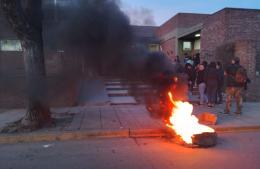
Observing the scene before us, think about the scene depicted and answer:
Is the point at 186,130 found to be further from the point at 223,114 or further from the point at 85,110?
the point at 85,110

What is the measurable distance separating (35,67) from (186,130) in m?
3.92

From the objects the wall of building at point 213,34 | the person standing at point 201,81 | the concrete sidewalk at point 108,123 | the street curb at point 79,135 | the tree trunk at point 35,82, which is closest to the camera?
the street curb at point 79,135

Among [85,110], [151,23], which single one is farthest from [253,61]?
[151,23]

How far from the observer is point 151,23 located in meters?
5.90

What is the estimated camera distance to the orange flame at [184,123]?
6281 mm

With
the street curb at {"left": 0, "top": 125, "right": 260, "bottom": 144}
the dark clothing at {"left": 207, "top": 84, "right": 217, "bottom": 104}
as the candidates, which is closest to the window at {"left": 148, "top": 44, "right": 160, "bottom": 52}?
the street curb at {"left": 0, "top": 125, "right": 260, "bottom": 144}

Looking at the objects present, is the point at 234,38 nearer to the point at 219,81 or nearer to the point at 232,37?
the point at 232,37

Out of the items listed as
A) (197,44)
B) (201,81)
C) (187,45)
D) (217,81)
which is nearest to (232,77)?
(217,81)

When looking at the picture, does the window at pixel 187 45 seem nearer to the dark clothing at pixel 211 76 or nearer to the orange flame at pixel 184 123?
the dark clothing at pixel 211 76

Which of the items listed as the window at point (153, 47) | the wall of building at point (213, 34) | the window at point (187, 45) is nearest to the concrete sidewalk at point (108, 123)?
the window at point (153, 47)

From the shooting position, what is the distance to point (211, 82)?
1026 centimetres

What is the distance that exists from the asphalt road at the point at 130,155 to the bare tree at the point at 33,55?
3.93ft

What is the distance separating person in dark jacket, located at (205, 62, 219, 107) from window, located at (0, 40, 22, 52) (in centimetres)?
607

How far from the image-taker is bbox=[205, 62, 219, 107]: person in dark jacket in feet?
33.5
